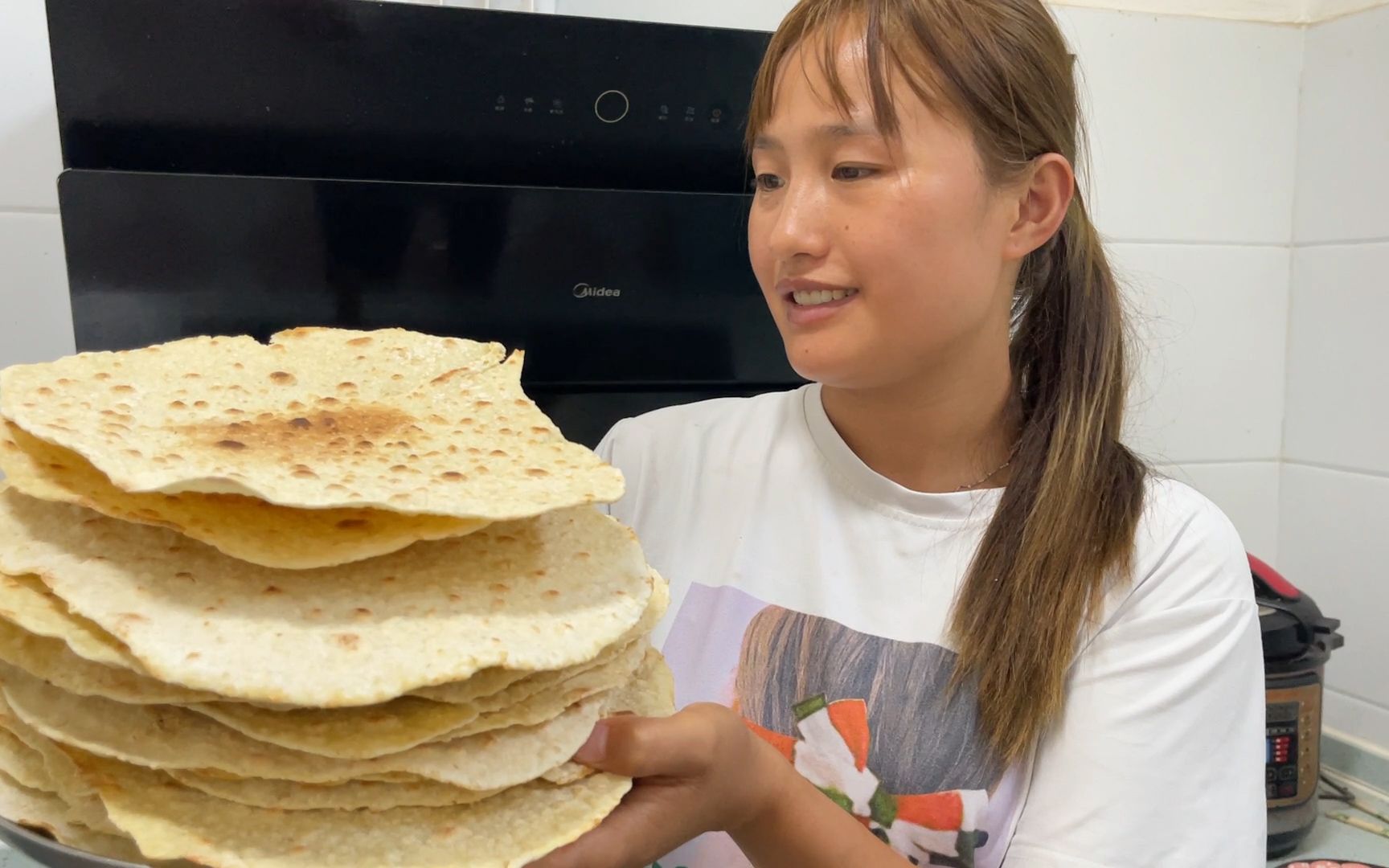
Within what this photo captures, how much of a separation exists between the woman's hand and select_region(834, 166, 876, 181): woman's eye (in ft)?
1.65

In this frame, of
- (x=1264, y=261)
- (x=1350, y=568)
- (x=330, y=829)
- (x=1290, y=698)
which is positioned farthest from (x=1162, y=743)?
(x=1264, y=261)

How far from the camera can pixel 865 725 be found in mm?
1044

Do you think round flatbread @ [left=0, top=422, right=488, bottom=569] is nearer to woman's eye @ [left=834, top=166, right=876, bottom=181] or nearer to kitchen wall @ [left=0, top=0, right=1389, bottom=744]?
woman's eye @ [left=834, top=166, right=876, bottom=181]

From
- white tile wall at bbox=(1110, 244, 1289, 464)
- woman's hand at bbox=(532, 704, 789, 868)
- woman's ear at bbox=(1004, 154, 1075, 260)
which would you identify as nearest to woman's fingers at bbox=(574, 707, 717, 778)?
woman's hand at bbox=(532, 704, 789, 868)

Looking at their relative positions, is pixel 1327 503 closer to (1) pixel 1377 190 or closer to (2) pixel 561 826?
(1) pixel 1377 190

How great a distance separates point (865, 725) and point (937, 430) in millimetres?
329

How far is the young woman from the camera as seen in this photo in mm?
960

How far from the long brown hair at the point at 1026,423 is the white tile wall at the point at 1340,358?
3.16 ft

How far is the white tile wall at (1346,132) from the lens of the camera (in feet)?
5.95

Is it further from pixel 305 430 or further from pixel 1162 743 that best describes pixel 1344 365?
pixel 305 430

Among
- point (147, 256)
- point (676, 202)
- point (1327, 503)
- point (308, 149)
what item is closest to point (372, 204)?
point (308, 149)

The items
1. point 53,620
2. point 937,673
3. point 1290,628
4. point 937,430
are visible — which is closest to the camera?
point 53,620

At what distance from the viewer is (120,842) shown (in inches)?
23.3

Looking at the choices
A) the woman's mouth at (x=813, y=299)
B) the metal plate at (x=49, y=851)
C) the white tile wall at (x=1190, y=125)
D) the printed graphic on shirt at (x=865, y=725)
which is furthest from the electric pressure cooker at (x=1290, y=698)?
the metal plate at (x=49, y=851)
